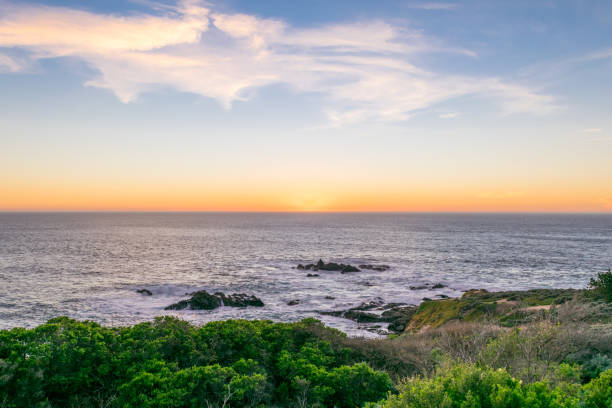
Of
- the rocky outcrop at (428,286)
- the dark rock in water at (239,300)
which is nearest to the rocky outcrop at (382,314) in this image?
the dark rock in water at (239,300)

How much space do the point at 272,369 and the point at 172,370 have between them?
2.85m

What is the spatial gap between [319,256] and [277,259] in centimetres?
911

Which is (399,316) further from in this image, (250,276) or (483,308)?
(250,276)

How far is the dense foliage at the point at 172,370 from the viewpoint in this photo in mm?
8438

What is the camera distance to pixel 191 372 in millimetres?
8875

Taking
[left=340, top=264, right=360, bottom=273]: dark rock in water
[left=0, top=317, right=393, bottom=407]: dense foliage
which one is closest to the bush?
[left=0, top=317, right=393, bottom=407]: dense foliage

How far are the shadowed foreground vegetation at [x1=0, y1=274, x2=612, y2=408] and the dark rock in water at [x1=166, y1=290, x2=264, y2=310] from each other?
2522cm

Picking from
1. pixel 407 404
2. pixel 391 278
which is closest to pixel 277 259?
pixel 391 278

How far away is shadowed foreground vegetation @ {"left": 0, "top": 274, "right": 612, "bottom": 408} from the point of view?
614 centimetres

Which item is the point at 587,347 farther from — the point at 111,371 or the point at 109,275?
the point at 109,275

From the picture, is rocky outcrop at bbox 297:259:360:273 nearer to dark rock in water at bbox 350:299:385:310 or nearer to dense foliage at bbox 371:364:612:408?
dark rock in water at bbox 350:299:385:310

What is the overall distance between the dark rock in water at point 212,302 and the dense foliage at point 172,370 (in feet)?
85.1

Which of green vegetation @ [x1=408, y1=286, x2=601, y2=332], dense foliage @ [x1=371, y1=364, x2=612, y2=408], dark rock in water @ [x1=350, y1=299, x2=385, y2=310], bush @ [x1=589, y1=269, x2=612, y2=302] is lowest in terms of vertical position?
dark rock in water @ [x1=350, y1=299, x2=385, y2=310]

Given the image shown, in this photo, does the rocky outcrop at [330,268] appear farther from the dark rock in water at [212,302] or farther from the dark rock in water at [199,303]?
the dark rock in water at [199,303]
